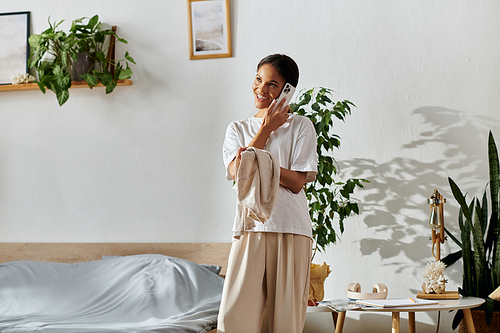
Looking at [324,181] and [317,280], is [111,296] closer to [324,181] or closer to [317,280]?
[317,280]

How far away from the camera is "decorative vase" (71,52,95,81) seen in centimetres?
320

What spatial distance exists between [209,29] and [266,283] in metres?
2.15

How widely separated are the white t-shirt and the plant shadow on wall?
4.84 ft

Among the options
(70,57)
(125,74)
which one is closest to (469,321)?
(125,74)

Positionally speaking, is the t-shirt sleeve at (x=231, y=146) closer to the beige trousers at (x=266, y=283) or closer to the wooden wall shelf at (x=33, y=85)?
the beige trousers at (x=266, y=283)

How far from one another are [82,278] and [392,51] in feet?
7.73

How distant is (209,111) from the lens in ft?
10.5

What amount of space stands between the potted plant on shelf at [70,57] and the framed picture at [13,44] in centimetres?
15

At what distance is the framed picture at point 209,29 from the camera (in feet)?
10.4

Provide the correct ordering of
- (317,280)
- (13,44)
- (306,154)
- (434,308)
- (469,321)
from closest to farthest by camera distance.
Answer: (306,154) < (434,308) < (469,321) < (317,280) < (13,44)

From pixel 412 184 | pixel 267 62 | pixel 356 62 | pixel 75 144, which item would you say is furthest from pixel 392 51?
pixel 75 144

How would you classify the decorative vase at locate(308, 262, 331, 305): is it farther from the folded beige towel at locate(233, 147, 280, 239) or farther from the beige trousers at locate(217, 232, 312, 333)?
the folded beige towel at locate(233, 147, 280, 239)

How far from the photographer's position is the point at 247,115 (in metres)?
3.16

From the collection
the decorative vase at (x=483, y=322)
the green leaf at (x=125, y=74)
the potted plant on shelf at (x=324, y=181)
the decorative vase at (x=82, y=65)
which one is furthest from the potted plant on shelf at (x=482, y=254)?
the decorative vase at (x=82, y=65)
